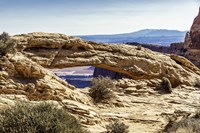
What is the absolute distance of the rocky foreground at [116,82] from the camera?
42.0 ft

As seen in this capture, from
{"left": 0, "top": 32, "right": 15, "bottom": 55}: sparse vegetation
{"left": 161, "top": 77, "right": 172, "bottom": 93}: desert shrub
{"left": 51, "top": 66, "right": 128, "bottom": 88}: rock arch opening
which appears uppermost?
{"left": 0, "top": 32, "right": 15, "bottom": 55}: sparse vegetation

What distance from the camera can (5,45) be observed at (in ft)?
45.7

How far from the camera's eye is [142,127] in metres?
12.7

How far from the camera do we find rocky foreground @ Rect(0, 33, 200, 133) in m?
12.8

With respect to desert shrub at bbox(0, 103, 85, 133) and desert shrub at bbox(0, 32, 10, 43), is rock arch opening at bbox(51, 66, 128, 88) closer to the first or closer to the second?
desert shrub at bbox(0, 32, 10, 43)

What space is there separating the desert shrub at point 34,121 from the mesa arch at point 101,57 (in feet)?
30.1

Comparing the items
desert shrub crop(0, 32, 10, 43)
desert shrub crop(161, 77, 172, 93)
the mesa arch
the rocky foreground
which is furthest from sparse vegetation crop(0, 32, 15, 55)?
desert shrub crop(161, 77, 172, 93)

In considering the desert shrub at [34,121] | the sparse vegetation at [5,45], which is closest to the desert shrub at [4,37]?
the sparse vegetation at [5,45]

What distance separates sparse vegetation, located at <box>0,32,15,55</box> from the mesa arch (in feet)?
4.28

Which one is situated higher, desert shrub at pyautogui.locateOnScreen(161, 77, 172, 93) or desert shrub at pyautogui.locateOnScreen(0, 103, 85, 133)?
desert shrub at pyautogui.locateOnScreen(0, 103, 85, 133)

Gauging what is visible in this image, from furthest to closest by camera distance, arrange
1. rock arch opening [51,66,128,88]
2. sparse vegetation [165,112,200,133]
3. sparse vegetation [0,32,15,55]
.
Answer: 1. rock arch opening [51,66,128,88]
2. sparse vegetation [0,32,15,55]
3. sparse vegetation [165,112,200,133]

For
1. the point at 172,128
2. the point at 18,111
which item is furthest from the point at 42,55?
the point at 18,111

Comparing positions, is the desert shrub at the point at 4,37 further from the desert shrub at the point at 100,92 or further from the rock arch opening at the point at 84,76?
the rock arch opening at the point at 84,76

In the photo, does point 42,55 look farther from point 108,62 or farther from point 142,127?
point 142,127
